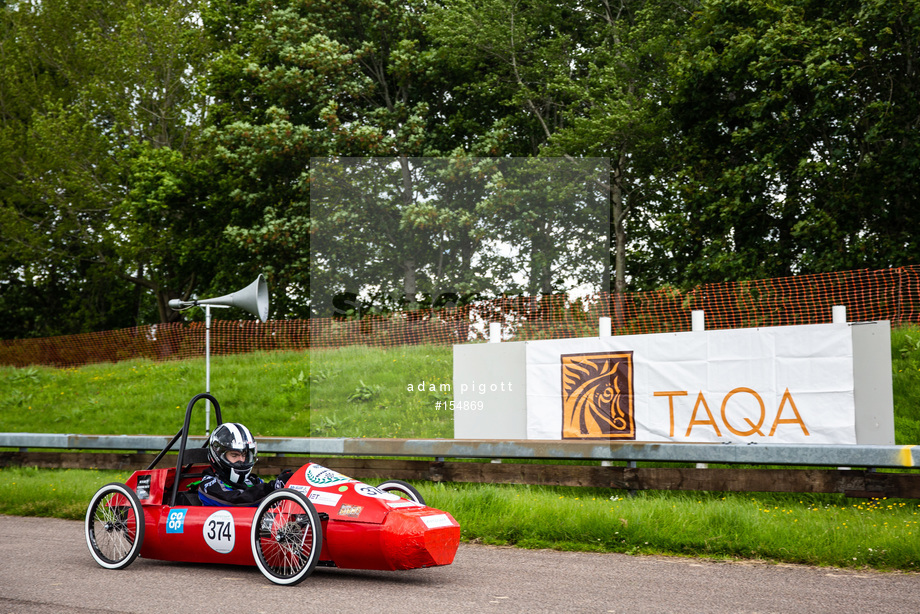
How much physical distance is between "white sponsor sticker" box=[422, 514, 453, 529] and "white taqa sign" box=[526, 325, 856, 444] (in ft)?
18.2

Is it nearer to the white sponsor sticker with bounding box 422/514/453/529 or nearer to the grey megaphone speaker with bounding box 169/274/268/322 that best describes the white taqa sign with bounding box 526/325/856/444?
the grey megaphone speaker with bounding box 169/274/268/322

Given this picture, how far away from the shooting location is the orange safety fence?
1543 cm

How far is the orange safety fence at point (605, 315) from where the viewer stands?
15.4m

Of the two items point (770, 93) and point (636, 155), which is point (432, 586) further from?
point (636, 155)

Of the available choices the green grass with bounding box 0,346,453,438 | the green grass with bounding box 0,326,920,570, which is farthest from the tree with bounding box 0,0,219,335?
the green grass with bounding box 0,346,453,438

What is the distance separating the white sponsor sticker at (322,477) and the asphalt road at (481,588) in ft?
2.44

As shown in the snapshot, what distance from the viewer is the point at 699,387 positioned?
11.3 meters

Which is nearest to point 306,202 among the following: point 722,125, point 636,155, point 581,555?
point 636,155

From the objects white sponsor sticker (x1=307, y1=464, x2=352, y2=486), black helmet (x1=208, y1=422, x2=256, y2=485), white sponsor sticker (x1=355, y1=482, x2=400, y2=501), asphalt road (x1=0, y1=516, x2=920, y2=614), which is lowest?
asphalt road (x1=0, y1=516, x2=920, y2=614)

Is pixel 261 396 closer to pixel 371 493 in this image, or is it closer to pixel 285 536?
pixel 285 536

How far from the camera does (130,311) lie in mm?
43375

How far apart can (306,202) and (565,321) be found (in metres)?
11.4

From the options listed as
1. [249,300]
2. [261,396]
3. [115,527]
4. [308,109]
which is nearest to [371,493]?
[115,527]

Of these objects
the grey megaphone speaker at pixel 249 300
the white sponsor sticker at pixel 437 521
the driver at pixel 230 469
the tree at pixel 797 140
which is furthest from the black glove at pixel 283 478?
the tree at pixel 797 140
